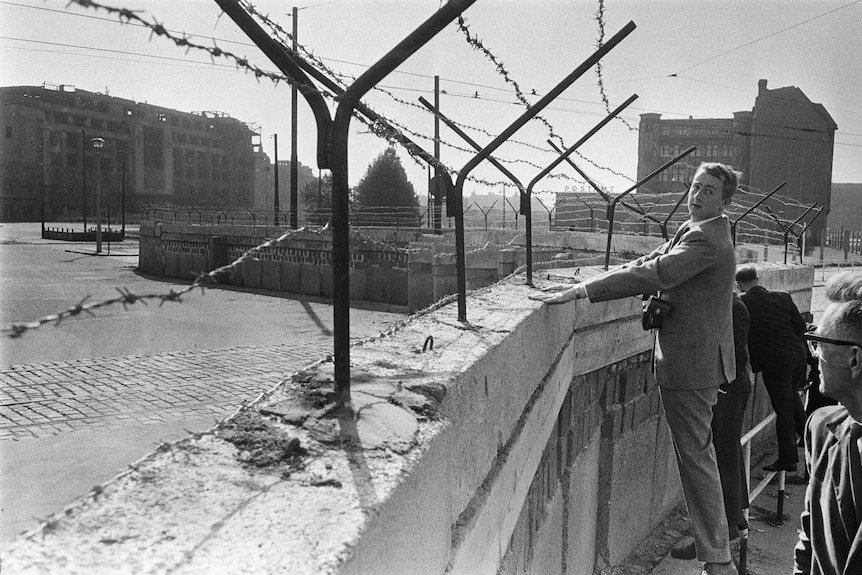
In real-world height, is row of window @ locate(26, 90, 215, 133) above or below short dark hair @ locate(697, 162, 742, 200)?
above

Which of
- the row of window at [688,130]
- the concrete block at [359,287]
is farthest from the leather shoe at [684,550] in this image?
the row of window at [688,130]

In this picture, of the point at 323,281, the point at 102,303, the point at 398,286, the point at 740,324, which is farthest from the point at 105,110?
the point at 102,303

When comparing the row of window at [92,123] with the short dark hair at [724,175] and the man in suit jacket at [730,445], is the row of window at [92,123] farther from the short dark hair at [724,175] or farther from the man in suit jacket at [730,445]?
the short dark hair at [724,175]

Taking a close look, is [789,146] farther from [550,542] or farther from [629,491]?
[550,542]

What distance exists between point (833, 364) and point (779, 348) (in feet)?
15.0

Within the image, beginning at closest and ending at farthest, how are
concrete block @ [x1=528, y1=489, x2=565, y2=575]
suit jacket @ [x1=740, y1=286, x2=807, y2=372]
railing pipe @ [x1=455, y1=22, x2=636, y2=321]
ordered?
1. railing pipe @ [x1=455, y1=22, x2=636, y2=321]
2. concrete block @ [x1=528, y1=489, x2=565, y2=575]
3. suit jacket @ [x1=740, y1=286, x2=807, y2=372]

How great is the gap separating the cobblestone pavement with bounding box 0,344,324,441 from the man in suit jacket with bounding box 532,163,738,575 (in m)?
3.71

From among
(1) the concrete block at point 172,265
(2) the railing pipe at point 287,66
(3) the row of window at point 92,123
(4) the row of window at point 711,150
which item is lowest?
(1) the concrete block at point 172,265

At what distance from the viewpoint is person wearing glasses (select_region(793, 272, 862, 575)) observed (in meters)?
1.95

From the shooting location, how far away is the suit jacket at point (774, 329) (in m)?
6.07

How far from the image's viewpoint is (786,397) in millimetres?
6465

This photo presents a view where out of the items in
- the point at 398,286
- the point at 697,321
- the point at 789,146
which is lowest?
the point at 398,286

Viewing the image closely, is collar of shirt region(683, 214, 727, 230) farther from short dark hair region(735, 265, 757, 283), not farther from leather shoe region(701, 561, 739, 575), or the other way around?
short dark hair region(735, 265, 757, 283)

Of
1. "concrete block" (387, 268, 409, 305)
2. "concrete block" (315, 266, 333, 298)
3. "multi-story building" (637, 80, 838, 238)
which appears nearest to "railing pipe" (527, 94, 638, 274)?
"concrete block" (387, 268, 409, 305)
